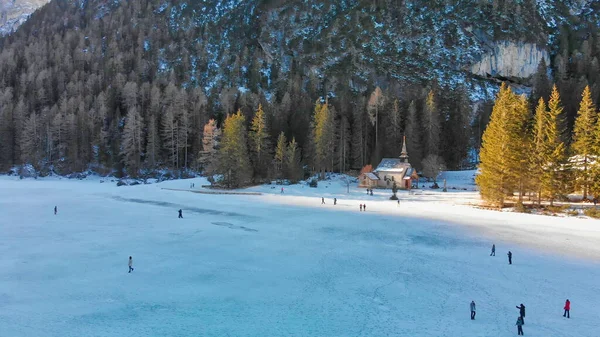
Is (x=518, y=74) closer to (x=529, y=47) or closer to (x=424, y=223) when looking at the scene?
(x=529, y=47)

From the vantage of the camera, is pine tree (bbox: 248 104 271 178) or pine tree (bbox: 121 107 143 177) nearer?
pine tree (bbox: 248 104 271 178)

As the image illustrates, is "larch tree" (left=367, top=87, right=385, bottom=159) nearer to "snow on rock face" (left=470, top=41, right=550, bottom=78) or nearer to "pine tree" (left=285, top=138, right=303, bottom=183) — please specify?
"pine tree" (left=285, top=138, right=303, bottom=183)

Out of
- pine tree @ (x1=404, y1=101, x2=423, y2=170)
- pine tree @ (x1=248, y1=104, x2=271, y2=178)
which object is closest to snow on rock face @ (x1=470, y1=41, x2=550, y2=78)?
pine tree @ (x1=404, y1=101, x2=423, y2=170)

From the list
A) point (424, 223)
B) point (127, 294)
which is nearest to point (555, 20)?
point (424, 223)

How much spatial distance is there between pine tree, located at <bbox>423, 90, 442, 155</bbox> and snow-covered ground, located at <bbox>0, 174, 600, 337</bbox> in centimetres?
3412

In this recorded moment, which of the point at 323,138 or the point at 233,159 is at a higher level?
the point at 323,138

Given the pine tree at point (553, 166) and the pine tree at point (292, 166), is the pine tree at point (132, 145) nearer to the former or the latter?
the pine tree at point (292, 166)

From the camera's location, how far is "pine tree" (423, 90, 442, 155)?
249ft

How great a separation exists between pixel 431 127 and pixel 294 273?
61.6 metres

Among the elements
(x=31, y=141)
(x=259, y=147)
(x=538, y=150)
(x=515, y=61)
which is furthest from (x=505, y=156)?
(x=515, y=61)

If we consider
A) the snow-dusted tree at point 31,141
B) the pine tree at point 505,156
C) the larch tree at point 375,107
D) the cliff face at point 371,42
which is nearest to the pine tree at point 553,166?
the pine tree at point 505,156

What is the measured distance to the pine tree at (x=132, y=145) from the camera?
84.4 meters

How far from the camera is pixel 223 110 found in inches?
3730

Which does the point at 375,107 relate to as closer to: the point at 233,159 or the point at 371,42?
the point at 233,159
